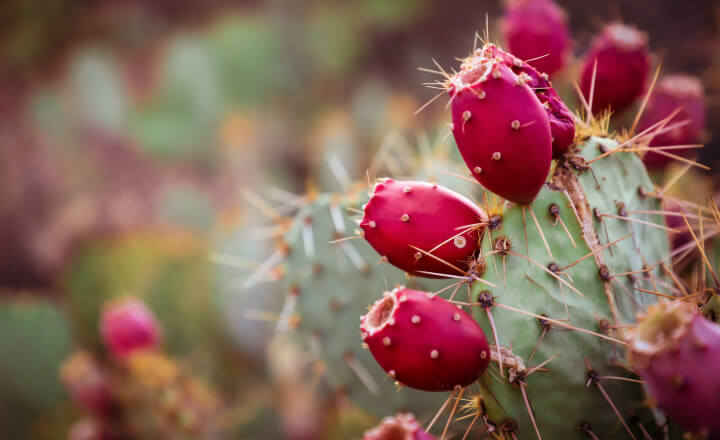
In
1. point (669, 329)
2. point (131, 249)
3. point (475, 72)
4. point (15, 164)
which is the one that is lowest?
point (131, 249)

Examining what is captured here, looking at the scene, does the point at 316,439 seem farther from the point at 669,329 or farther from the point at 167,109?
the point at 167,109

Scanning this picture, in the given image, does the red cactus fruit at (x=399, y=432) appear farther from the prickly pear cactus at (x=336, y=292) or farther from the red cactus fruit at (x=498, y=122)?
the prickly pear cactus at (x=336, y=292)

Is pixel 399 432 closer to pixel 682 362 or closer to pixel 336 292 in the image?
pixel 682 362

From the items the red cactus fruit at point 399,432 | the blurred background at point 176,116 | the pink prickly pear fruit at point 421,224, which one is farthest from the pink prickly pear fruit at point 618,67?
the blurred background at point 176,116

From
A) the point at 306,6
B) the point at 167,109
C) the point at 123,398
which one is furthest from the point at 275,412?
the point at 306,6

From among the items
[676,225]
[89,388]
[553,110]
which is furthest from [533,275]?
[89,388]
